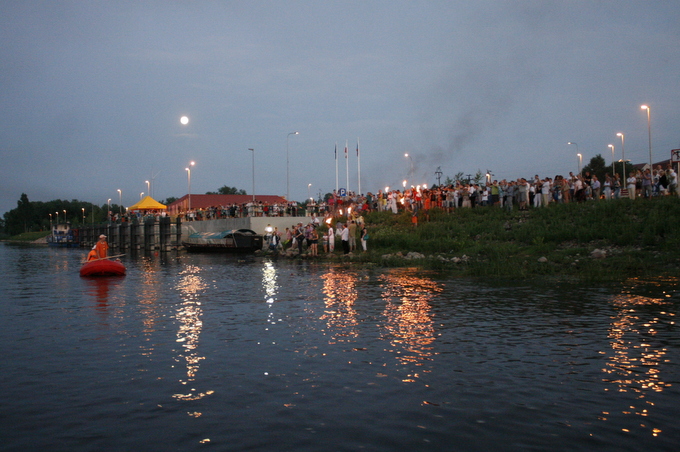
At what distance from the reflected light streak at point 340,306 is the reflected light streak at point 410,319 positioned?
826 millimetres

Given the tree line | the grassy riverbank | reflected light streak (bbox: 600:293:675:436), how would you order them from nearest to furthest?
reflected light streak (bbox: 600:293:675:436) < the grassy riverbank < the tree line

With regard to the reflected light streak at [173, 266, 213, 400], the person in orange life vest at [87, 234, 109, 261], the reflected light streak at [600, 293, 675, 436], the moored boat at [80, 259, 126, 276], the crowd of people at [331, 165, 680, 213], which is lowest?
the reflected light streak at [600, 293, 675, 436]

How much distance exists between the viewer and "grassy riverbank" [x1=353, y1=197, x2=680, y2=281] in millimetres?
22594

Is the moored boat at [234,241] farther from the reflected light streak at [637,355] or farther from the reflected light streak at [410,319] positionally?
the reflected light streak at [637,355]

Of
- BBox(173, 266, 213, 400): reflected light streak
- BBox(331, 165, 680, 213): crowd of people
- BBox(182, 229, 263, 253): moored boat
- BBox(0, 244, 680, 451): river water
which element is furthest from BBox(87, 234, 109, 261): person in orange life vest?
BBox(182, 229, 263, 253): moored boat

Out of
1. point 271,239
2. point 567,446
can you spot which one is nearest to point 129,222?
point 271,239

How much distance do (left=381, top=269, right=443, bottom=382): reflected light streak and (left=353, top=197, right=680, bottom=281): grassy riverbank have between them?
4575mm

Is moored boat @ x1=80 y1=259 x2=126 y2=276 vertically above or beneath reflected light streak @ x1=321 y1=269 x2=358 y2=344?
above

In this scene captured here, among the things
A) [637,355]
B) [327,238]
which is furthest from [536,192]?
[637,355]

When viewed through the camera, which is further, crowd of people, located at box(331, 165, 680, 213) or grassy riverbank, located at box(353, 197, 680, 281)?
crowd of people, located at box(331, 165, 680, 213)

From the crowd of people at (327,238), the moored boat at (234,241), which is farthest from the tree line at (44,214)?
the crowd of people at (327,238)

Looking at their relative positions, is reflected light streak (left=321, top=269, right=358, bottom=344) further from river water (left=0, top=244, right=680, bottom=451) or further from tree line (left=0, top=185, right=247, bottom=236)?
tree line (left=0, top=185, right=247, bottom=236)

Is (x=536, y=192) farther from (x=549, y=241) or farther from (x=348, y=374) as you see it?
(x=348, y=374)

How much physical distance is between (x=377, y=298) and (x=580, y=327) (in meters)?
6.25
